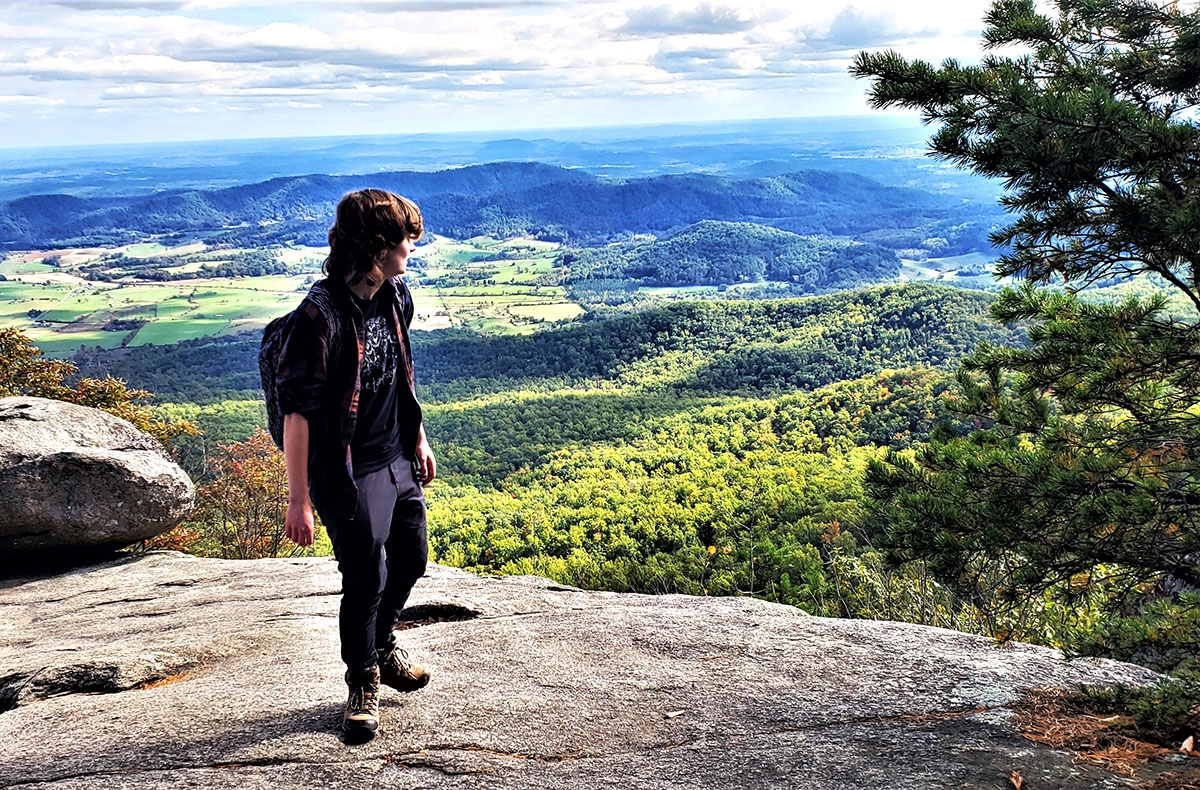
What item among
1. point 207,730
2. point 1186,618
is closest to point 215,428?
point 207,730

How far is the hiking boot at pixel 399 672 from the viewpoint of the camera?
490cm

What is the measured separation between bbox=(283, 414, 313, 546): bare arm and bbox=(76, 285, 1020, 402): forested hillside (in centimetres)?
5813

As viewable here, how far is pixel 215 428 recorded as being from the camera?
145ft

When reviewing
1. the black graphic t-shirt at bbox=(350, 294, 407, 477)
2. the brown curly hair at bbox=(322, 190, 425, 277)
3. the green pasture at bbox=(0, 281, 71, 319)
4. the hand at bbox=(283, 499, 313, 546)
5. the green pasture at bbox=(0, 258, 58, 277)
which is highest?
the brown curly hair at bbox=(322, 190, 425, 277)

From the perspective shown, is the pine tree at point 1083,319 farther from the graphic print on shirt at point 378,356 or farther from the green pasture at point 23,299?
the green pasture at point 23,299

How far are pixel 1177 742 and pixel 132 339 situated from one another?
318ft

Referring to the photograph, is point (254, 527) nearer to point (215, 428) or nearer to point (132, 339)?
point (215, 428)

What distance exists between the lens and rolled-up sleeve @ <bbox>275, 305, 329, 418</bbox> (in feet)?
12.8

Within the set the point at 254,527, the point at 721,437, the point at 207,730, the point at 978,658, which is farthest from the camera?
the point at 721,437

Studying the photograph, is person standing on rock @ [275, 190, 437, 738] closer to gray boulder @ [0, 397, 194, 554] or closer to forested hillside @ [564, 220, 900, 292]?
gray boulder @ [0, 397, 194, 554]

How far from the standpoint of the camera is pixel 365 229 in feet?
13.0

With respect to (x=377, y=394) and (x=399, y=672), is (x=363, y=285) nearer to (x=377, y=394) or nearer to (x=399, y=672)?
(x=377, y=394)

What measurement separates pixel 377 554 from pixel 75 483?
691 cm

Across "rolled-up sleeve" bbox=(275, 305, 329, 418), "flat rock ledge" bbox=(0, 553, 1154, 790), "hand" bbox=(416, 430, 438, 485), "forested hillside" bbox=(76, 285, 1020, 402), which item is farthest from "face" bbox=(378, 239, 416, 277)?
"forested hillside" bbox=(76, 285, 1020, 402)
